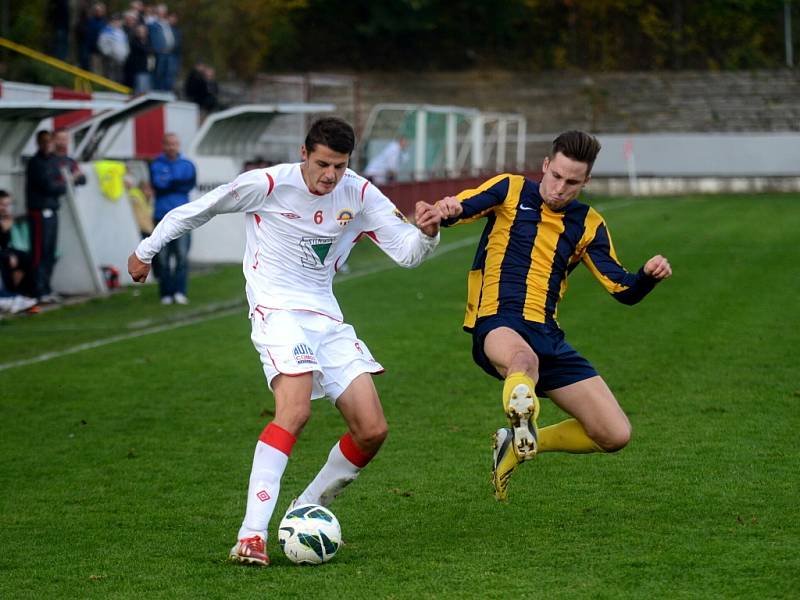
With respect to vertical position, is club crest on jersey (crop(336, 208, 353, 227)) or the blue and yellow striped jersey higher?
club crest on jersey (crop(336, 208, 353, 227))

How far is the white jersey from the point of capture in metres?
6.09

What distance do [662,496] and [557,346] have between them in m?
1.05

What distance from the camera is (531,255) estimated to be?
263 inches

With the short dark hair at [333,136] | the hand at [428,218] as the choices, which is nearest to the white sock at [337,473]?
the hand at [428,218]

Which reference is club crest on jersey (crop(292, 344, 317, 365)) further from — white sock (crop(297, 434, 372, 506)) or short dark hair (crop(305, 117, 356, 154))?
short dark hair (crop(305, 117, 356, 154))

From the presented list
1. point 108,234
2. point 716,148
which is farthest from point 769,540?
point 716,148

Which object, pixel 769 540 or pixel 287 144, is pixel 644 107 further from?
pixel 769 540

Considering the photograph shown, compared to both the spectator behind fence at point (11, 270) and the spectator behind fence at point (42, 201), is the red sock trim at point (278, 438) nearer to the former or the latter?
the spectator behind fence at point (11, 270)

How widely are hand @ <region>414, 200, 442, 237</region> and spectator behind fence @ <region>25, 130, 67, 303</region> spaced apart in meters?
11.1

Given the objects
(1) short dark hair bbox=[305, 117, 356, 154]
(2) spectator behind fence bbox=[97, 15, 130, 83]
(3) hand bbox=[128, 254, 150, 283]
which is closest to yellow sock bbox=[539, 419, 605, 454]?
(1) short dark hair bbox=[305, 117, 356, 154]

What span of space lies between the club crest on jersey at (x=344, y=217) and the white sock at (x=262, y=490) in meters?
1.10

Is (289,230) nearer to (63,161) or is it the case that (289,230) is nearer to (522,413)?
(522,413)

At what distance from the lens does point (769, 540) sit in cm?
595

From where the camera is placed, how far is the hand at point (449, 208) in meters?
6.18
